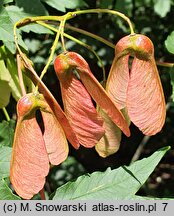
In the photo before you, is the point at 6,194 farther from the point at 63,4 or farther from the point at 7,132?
the point at 63,4

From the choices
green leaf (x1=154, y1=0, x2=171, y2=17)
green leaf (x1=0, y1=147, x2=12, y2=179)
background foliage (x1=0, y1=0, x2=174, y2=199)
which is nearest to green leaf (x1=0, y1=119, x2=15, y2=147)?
background foliage (x1=0, y1=0, x2=174, y2=199)

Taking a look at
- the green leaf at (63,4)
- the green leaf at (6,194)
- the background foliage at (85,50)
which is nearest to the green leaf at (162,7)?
the background foliage at (85,50)

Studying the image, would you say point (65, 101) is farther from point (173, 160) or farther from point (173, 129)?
point (173, 160)

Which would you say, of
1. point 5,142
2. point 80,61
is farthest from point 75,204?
point 5,142

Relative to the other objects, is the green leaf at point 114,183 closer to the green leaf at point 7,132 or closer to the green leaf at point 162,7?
the green leaf at point 7,132

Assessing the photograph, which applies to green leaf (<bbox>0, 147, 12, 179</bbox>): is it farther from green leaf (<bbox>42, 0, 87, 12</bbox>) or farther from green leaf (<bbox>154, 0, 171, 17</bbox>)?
green leaf (<bbox>154, 0, 171, 17</bbox>)

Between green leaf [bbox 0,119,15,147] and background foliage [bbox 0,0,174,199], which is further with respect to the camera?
green leaf [bbox 0,119,15,147]

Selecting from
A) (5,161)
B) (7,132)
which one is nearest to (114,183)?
(5,161)
